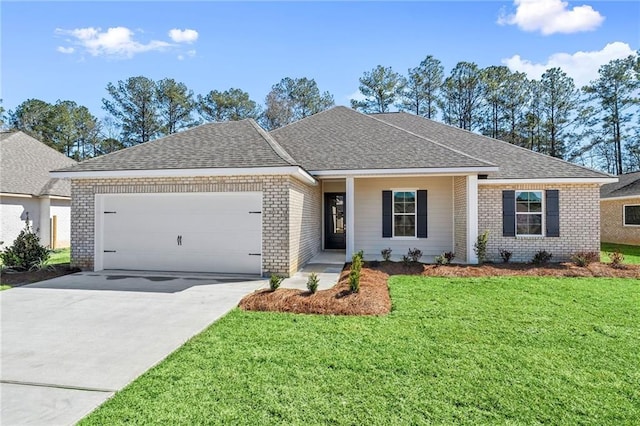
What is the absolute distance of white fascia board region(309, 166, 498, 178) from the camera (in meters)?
9.59

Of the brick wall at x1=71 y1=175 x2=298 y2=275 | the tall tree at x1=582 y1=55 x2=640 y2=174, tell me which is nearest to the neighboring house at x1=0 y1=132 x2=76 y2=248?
the brick wall at x1=71 y1=175 x2=298 y2=275

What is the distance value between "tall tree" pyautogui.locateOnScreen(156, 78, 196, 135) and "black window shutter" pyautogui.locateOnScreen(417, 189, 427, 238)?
28.6 metres

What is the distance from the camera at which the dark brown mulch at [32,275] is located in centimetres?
801

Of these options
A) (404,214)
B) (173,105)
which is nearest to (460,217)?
(404,214)

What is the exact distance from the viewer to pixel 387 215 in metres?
12.0

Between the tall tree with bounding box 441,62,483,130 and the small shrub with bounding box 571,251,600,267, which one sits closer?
the small shrub with bounding box 571,251,600,267

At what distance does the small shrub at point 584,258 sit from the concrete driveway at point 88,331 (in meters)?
8.72

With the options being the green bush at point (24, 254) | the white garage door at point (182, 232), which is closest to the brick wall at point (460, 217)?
the white garage door at point (182, 232)

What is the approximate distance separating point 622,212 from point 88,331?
24105 mm

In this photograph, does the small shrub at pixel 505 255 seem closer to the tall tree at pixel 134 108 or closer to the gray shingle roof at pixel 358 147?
the gray shingle roof at pixel 358 147

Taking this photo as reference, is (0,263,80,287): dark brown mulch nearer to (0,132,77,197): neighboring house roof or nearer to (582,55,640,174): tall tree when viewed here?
(0,132,77,197): neighboring house roof

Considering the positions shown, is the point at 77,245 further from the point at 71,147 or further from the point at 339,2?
the point at 71,147

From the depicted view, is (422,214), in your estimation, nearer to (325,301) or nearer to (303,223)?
(303,223)

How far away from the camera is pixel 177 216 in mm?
9102
